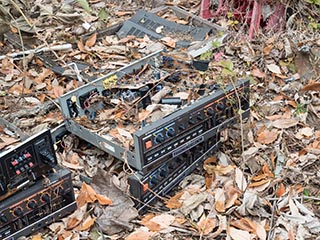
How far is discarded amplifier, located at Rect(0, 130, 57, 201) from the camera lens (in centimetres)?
227

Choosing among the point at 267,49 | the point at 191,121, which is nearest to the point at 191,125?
the point at 191,121

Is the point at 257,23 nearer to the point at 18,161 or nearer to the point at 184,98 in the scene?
the point at 184,98

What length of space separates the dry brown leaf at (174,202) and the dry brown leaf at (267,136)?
0.61m

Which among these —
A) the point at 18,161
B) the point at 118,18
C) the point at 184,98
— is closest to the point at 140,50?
the point at 118,18

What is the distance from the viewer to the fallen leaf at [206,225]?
8.40 ft

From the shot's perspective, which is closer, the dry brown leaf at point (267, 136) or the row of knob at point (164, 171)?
the row of knob at point (164, 171)

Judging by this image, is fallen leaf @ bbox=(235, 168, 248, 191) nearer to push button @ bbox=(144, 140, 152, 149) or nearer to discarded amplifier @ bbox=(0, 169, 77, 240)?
push button @ bbox=(144, 140, 152, 149)

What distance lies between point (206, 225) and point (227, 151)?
55 centimetres

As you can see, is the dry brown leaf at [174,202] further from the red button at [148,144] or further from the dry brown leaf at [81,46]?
the dry brown leaf at [81,46]

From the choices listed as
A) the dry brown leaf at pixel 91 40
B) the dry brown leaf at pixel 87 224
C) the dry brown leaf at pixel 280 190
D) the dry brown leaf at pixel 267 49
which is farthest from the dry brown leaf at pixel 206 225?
the dry brown leaf at pixel 91 40

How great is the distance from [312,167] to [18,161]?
4.89 ft

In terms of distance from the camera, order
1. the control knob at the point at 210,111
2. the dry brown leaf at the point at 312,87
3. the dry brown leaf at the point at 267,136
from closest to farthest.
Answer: the control knob at the point at 210,111 → the dry brown leaf at the point at 267,136 → the dry brown leaf at the point at 312,87

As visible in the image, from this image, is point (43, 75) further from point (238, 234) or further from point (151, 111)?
point (238, 234)

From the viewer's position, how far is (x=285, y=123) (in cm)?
321
